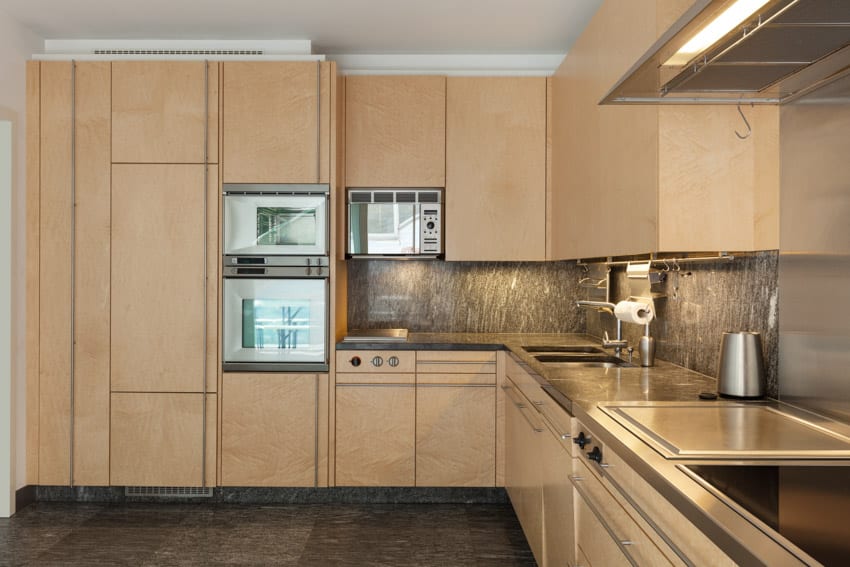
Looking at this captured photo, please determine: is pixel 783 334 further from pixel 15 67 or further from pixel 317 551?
pixel 15 67

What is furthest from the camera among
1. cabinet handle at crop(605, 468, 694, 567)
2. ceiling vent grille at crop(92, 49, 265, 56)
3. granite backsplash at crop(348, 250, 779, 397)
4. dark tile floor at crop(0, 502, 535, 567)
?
granite backsplash at crop(348, 250, 779, 397)

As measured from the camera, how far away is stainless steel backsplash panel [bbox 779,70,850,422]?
6.09 ft

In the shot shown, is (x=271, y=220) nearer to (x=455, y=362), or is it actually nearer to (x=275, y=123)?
(x=275, y=123)

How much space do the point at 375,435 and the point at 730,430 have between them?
2.39 meters

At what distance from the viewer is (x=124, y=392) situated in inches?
150

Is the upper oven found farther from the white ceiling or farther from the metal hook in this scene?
the metal hook

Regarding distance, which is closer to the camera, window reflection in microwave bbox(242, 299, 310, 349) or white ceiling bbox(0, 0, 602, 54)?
white ceiling bbox(0, 0, 602, 54)

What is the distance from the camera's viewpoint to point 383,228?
13.3ft

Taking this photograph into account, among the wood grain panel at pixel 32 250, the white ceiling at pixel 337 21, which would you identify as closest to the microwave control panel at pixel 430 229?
the white ceiling at pixel 337 21

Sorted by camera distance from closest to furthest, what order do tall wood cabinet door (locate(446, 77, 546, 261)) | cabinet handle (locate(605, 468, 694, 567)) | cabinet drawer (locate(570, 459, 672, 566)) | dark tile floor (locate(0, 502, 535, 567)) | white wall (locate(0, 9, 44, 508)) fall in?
cabinet handle (locate(605, 468, 694, 567)), cabinet drawer (locate(570, 459, 672, 566)), dark tile floor (locate(0, 502, 535, 567)), white wall (locate(0, 9, 44, 508)), tall wood cabinet door (locate(446, 77, 546, 261))

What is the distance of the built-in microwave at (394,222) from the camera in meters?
4.04

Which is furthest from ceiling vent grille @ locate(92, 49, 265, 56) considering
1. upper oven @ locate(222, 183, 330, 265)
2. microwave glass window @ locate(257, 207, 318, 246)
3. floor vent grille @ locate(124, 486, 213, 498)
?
floor vent grille @ locate(124, 486, 213, 498)

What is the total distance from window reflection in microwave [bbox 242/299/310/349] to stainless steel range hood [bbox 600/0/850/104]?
7.61 feet

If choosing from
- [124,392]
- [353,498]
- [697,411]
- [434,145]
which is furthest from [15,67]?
[697,411]
